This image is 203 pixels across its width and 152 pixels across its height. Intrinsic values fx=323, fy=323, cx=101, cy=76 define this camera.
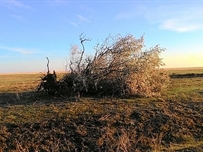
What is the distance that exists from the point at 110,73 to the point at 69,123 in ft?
18.9

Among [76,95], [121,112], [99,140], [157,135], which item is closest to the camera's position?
[99,140]

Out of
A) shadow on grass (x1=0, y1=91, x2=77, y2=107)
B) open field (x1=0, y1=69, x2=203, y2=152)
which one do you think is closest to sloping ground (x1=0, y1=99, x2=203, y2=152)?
open field (x1=0, y1=69, x2=203, y2=152)

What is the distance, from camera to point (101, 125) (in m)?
12.4

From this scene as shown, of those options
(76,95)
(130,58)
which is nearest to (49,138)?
(76,95)

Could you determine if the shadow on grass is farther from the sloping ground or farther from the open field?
the sloping ground

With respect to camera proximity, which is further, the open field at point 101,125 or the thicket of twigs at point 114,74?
the thicket of twigs at point 114,74

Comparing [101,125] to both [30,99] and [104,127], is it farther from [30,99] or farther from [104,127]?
[30,99]

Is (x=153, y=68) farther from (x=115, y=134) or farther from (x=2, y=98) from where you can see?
(x=2, y=98)

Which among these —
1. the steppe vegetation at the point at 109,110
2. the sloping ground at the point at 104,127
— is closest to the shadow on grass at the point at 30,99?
the steppe vegetation at the point at 109,110

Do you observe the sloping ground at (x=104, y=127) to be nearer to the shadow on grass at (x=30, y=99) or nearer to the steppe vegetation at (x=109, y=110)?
the steppe vegetation at (x=109, y=110)

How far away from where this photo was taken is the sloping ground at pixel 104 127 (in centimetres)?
1107

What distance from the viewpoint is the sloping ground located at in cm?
1107

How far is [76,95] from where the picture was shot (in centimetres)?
1691

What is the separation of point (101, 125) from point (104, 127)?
0.89ft
